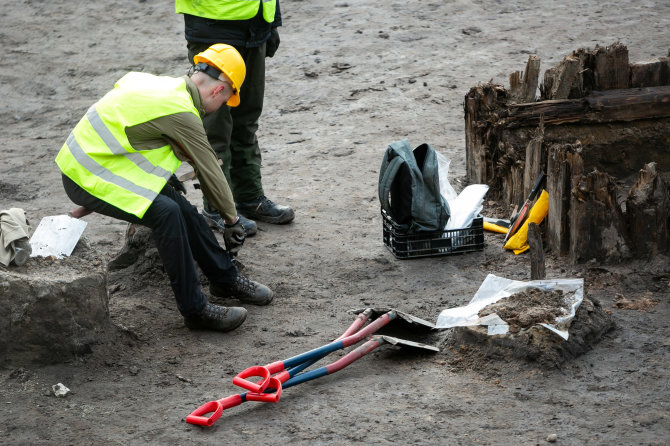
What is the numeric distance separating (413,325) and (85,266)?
69.2 inches

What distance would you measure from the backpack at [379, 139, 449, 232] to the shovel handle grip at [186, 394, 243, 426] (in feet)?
6.83

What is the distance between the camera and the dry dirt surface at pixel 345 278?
356cm

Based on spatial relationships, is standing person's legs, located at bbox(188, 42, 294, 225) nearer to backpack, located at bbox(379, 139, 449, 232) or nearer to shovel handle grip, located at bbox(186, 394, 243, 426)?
backpack, located at bbox(379, 139, 449, 232)

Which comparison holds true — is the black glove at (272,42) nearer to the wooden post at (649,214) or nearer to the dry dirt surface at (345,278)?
the dry dirt surface at (345,278)

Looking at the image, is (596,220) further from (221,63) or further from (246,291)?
(221,63)

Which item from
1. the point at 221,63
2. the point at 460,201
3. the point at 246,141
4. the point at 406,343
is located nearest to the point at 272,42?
the point at 246,141

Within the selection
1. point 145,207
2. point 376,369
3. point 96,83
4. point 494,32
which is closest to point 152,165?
point 145,207

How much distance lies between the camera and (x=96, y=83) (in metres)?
9.70

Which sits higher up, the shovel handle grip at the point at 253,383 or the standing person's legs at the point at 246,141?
the standing person's legs at the point at 246,141

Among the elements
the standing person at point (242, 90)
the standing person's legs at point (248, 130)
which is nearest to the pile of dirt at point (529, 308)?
the standing person at point (242, 90)

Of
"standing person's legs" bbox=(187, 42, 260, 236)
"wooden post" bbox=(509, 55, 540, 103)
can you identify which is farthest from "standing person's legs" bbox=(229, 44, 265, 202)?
"wooden post" bbox=(509, 55, 540, 103)

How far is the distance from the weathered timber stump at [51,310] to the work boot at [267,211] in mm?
2045

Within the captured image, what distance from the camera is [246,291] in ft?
15.9

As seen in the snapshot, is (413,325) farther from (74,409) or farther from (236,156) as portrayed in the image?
(236,156)
